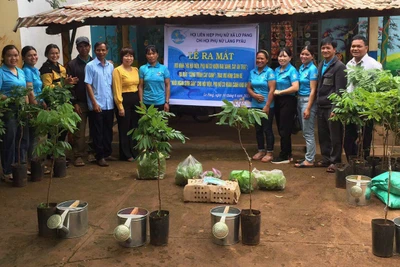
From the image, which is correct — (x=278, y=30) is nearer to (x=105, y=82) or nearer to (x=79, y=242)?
(x=105, y=82)

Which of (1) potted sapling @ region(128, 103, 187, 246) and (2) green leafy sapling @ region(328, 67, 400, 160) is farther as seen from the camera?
(2) green leafy sapling @ region(328, 67, 400, 160)

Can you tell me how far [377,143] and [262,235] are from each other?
469 cm

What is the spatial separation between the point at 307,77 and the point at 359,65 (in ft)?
2.48

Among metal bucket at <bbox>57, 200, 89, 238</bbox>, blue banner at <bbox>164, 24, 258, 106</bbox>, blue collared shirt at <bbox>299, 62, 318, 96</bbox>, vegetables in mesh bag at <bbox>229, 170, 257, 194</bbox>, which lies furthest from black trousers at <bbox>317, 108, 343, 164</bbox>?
metal bucket at <bbox>57, 200, 89, 238</bbox>

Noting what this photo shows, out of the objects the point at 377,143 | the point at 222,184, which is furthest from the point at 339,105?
the point at 377,143

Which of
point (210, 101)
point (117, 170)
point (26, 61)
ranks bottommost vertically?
point (117, 170)

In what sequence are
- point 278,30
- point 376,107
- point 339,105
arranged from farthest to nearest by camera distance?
1. point 278,30
2. point 339,105
3. point 376,107

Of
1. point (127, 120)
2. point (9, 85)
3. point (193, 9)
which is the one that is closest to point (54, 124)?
point (9, 85)

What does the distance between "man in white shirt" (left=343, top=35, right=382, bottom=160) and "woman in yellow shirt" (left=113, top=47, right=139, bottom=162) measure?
306cm

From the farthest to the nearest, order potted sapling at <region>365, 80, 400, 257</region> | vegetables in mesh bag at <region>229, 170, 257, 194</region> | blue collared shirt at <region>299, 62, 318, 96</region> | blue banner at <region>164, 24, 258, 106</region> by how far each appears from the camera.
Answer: blue banner at <region>164, 24, 258, 106</region> → blue collared shirt at <region>299, 62, 318, 96</region> → vegetables in mesh bag at <region>229, 170, 257, 194</region> → potted sapling at <region>365, 80, 400, 257</region>

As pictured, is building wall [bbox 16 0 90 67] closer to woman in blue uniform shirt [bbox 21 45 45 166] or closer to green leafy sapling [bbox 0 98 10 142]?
woman in blue uniform shirt [bbox 21 45 45 166]

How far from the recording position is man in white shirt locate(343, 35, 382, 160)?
19.1 feet

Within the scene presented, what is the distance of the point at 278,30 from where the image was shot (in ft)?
39.5

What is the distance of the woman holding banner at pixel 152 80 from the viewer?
679 centimetres
